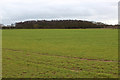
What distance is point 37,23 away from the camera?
474 ft

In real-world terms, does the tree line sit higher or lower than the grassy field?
higher

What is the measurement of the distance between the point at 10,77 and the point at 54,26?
129m

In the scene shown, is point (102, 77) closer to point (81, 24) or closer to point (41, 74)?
point (41, 74)

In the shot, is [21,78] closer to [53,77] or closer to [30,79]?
[30,79]

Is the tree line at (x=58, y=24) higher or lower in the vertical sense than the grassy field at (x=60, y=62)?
higher

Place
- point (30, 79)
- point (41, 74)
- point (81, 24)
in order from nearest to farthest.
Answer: point (30, 79), point (41, 74), point (81, 24)

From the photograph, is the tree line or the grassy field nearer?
the grassy field

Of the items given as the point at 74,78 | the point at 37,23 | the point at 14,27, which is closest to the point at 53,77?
the point at 74,78

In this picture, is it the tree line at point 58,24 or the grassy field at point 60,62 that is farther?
the tree line at point 58,24

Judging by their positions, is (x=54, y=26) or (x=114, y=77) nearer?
(x=114, y=77)

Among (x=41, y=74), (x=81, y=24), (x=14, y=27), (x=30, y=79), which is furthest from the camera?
(x=81, y=24)

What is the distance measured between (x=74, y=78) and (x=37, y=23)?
137 meters

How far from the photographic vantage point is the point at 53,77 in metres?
10.0

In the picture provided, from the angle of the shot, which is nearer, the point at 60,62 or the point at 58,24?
the point at 60,62
